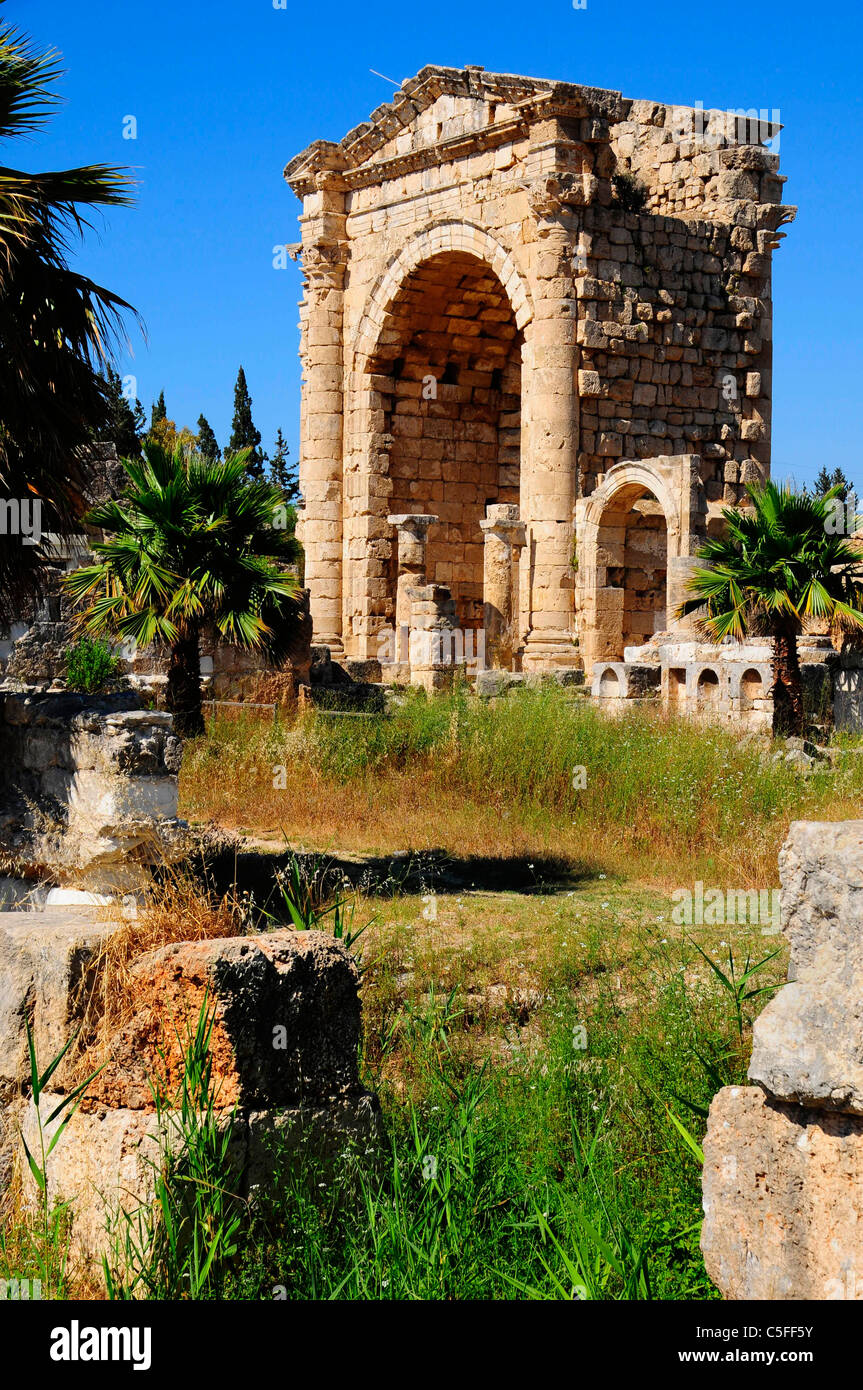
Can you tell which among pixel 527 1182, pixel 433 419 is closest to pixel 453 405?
pixel 433 419

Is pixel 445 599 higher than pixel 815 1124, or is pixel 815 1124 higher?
pixel 445 599

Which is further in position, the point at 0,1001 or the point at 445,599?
the point at 445,599

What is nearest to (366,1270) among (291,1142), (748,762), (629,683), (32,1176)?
(291,1142)

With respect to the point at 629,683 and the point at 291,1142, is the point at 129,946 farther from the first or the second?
the point at 629,683

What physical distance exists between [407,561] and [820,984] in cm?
1713

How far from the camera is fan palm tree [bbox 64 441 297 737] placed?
11008 mm

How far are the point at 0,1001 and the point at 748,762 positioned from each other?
7.80m

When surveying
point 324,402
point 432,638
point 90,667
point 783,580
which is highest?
point 324,402

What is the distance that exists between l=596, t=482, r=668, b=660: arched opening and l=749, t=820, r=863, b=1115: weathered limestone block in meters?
14.7

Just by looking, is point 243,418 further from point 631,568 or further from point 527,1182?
point 527,1182

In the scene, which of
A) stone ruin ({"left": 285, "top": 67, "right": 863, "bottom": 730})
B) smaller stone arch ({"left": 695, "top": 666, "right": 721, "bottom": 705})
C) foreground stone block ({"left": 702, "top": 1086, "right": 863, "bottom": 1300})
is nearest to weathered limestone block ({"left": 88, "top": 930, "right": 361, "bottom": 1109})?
foreground stone block ({"left": 702, "top": 1086, "right": 863, "bottom": 1300})

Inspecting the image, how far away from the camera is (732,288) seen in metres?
19.5

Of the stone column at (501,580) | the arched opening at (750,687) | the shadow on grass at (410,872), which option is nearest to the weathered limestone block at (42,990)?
the shadow on grass at (410,872)

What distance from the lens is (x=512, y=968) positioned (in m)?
6.74
